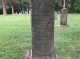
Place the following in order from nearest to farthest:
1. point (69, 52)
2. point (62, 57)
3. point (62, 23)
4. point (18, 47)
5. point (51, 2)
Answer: point (51, 2) → point (62, 57) → point (69, 52) → point (18, 47) → point (62, 23)

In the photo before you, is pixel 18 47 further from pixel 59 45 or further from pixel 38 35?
pixel 38 35

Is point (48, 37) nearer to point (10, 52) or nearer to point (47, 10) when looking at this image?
point (47, 10)

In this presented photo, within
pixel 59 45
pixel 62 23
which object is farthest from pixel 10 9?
pixel 59 45

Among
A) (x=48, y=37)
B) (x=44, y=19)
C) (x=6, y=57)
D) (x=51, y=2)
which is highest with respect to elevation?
(x=51, y=2)

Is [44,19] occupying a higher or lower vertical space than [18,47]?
higher

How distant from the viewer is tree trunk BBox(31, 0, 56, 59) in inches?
248

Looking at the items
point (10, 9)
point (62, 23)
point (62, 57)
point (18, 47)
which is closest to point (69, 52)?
point (62, 57)

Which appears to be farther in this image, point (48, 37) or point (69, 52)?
point (69, 52)

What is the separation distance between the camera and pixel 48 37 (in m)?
6.46

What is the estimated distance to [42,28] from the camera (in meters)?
6.42

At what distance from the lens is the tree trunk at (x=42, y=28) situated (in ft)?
20.7

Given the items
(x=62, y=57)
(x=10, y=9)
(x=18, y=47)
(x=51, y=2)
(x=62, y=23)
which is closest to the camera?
(x=51, y=2)

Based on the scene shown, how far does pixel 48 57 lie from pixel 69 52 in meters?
1.83

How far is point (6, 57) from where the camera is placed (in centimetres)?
762
